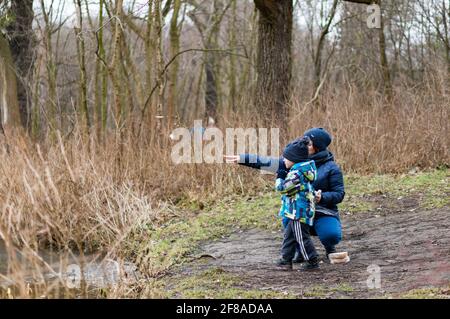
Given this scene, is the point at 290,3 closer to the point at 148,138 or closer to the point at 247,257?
the point at 148,138

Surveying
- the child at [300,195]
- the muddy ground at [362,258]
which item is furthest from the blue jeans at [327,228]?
the muddy ground at [362,258]

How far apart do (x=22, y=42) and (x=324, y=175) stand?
11.1 m

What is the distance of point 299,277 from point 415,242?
1.51m

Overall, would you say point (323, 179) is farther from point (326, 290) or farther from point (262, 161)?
point (326, 290)

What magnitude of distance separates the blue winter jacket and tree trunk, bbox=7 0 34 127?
9.90m

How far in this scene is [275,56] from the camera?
38.6 ft

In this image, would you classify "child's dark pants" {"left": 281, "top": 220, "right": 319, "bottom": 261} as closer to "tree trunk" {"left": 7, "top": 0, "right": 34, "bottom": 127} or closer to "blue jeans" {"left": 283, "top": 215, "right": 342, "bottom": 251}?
"blue jeans" {"left": 283, "top": 215, "right": 342, "bottom": 251}

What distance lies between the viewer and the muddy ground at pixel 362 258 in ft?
17.5

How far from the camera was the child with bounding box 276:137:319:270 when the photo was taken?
5785 mm

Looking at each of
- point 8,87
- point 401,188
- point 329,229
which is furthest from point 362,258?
point 8,87

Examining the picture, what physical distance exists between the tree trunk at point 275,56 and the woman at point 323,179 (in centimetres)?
544

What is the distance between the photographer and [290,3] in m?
11.6

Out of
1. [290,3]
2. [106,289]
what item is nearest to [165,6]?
[290,3]

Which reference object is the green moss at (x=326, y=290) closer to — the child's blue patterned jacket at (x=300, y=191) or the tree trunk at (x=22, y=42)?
the child's blue patterned jacket at (x=300, y=191)
